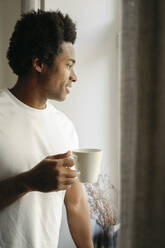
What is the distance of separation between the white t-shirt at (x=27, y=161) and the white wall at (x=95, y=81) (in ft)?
2.04

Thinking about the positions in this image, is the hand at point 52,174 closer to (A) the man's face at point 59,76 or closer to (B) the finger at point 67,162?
(B) the finger at point 67,162

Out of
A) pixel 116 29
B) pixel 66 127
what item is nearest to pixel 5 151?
pixel 66 127

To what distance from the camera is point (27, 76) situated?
1091 mm

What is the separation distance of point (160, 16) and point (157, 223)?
0.35 m

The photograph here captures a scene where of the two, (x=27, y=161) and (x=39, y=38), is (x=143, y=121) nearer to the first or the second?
(x=27, y=161)

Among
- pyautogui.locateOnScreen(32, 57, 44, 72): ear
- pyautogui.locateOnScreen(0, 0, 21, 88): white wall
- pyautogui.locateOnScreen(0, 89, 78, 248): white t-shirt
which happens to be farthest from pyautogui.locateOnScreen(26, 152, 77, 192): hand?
pyautogui.locateOnScreen(0, 0, 21, 88): white wall

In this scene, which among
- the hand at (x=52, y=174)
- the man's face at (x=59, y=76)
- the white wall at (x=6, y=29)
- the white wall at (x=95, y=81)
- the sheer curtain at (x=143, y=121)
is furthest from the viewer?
the white wall at (x=6, y=29)

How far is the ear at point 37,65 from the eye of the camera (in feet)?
3.50

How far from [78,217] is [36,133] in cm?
39

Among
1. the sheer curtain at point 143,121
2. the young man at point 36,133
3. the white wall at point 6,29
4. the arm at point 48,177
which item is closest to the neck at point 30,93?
the young man at point 36,133

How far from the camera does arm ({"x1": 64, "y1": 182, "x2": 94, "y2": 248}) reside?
108 centimetres

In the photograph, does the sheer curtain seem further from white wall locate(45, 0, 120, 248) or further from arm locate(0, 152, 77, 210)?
white wall locate(45, 0, 120, 248)

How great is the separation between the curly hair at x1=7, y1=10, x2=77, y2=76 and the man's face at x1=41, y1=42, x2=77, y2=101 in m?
0.02

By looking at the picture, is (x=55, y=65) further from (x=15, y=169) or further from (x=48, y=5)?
(x=48, y=5)
